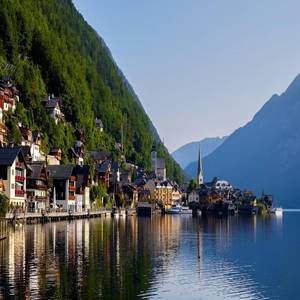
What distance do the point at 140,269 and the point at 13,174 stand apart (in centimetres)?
5848

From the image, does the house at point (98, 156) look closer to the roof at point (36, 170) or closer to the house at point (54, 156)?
the house at point (54, 156)

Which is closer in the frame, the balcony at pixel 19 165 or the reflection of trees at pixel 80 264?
the reflection of trees at pixel 80 264

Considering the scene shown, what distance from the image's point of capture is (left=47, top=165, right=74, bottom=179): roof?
447ft

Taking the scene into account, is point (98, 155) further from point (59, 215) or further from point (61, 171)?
point (59, 215)

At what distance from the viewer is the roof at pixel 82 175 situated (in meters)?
148

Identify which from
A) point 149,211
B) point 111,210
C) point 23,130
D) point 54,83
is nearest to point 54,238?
point 23,130

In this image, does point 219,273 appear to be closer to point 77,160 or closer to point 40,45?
point 77,160

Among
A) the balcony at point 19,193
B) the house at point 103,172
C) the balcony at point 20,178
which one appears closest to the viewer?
the balcony at point 20,178

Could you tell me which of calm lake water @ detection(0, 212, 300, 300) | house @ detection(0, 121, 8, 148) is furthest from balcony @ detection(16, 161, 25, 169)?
calm lake water @ detection(0, 212, 300, 300)

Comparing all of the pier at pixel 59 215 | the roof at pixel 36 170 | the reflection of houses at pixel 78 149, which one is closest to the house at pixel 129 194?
the pier at pixel 59 215

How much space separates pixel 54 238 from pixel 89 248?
11.1m

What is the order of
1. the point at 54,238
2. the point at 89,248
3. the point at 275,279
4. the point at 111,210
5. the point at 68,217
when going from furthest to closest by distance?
the point at 111,210
the point at 68,217
the point at 54,238
the point at 89,248
the point at 275,279

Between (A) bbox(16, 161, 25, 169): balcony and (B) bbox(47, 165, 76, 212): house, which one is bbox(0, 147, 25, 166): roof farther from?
(B) bbox(47, 165, 76, 212): house

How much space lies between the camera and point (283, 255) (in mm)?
71125
